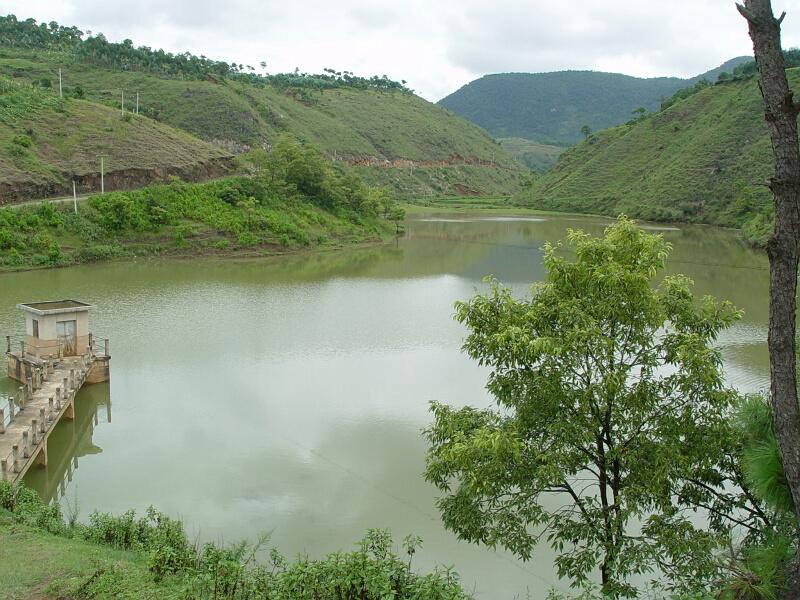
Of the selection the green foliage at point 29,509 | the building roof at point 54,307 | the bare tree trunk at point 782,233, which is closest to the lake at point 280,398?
the green foliage at point 29,509

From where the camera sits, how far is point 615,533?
24.2ft

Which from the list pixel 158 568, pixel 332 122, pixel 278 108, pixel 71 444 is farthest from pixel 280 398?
pixel 332 122

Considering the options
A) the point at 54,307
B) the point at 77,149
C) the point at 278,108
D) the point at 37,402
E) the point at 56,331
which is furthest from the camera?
the point at 278,108

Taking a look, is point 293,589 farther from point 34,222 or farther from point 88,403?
point 34,222

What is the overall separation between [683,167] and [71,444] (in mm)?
77660

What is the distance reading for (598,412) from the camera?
25.7 ft

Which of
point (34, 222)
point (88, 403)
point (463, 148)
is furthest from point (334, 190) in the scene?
point (463, 148)

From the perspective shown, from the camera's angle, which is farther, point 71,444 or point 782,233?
point 71,444

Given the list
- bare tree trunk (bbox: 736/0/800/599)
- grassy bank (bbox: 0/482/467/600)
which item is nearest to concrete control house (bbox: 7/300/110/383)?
grassy bank (bbox: 0/482/467/600)

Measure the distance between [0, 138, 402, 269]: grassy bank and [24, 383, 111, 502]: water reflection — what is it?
2182 centimetres

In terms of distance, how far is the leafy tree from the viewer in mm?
7379

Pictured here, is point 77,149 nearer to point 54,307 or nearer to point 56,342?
point 54,307

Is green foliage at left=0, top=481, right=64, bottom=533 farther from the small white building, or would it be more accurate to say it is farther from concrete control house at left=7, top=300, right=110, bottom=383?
the small white building

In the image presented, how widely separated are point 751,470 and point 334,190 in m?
51.9
